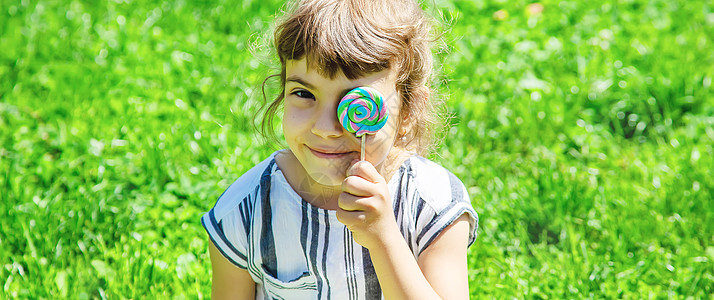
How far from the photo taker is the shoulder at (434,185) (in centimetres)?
207

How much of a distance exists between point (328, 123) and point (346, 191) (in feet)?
0.51

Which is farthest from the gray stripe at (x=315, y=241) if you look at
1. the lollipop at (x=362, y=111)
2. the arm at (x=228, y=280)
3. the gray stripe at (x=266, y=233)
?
the lollipop at (x=362, y=111)

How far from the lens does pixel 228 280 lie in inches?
87.0

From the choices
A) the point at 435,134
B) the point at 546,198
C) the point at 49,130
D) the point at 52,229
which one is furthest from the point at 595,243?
the point at 49,130

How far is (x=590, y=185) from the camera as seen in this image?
3.11m

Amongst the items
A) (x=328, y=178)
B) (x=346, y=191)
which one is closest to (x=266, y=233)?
(x=328, y=178)

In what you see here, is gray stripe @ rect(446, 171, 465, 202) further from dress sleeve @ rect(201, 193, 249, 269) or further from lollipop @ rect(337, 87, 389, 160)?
dress sleeve @ rect(201, 193, 249, 269)

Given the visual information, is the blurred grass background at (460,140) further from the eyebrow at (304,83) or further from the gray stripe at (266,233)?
the eyebrow at (304,83)

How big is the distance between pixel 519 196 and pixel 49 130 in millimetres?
1972

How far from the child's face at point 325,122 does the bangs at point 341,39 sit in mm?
21

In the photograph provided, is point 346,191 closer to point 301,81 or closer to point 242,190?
point 301,81

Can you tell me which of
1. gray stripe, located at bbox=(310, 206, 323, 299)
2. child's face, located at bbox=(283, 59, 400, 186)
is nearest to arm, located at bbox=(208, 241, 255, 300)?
gray stripe, located at bbox=(310, 206, 323, 299)

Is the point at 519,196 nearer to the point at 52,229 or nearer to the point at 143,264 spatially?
the point at 143,264

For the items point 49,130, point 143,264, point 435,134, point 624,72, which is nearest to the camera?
point 435,134
